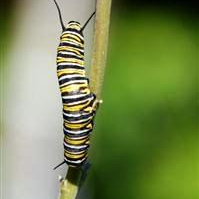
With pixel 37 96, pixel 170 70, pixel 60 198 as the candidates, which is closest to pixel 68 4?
pixel 37 96

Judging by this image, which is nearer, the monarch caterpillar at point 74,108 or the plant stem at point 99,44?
the plant stem at point 99,44

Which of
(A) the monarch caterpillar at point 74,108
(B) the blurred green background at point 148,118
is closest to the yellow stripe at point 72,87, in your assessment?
(A) the monarch caterpillar at point 74,108

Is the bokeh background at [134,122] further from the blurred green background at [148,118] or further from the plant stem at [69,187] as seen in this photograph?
the plant stem at [69,187]

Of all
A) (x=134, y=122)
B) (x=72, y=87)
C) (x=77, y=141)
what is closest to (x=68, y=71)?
(x=72, y=87)

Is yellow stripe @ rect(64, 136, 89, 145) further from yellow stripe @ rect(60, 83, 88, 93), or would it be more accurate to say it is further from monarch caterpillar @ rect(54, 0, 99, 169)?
yellow stripe @ rect(60, 83, 88, 93)

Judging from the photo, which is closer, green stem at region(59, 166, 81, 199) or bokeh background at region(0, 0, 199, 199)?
green stem at region(59, 166, 81, 199)

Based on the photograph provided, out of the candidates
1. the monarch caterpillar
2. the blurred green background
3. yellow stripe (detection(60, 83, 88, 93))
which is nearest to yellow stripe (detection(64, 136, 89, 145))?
the monarch caterpillar

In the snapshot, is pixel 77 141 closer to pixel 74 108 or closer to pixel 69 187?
pixel 74 108

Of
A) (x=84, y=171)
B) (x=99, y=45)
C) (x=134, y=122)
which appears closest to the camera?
(x=99, y=45)

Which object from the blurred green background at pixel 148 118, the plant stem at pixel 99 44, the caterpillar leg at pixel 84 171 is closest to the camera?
the plant stem at pixel 99 44
